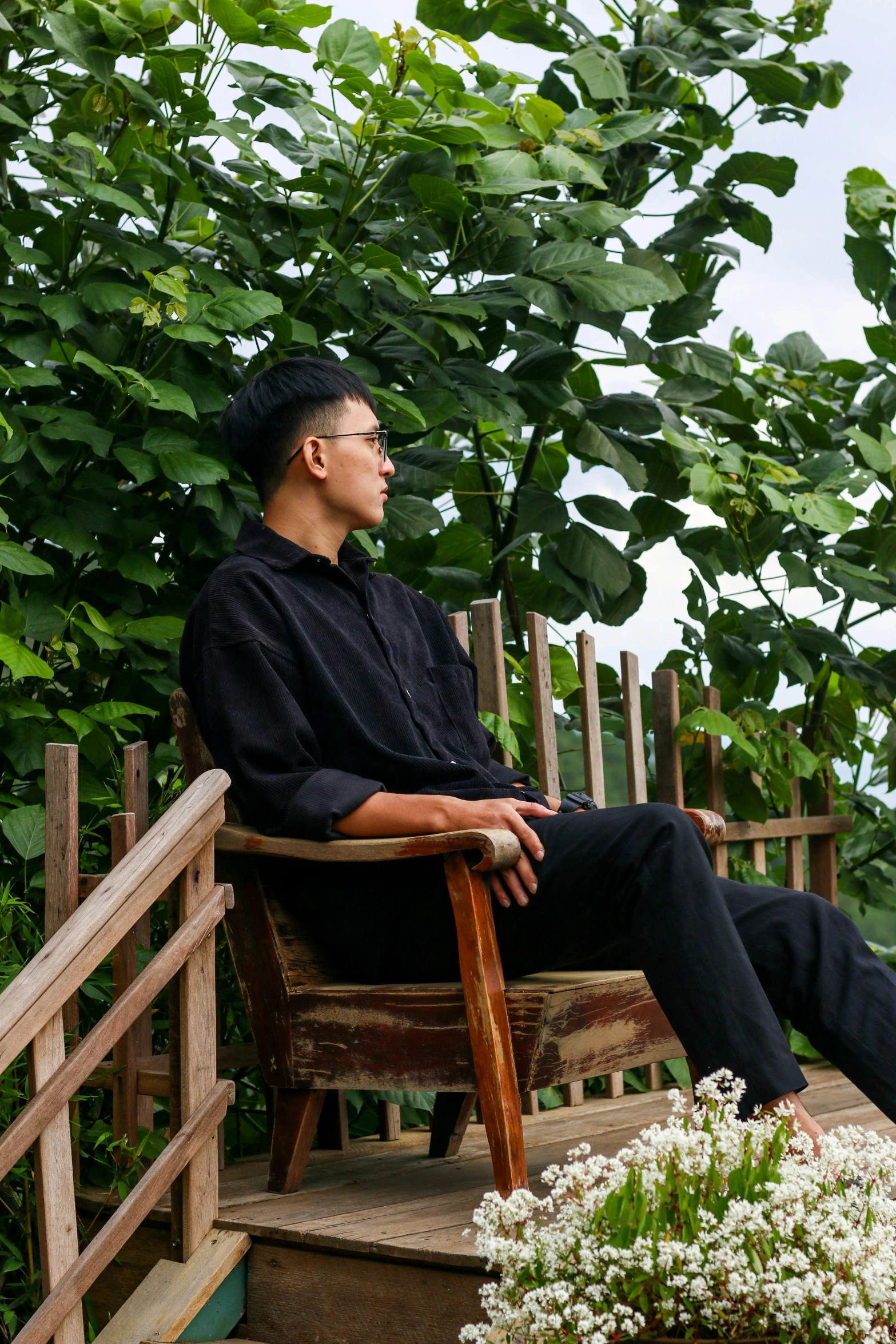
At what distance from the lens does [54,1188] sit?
1.97 metres

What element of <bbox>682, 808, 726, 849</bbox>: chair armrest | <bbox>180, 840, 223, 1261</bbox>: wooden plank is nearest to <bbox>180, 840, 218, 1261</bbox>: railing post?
<bbox>180, 840, 223, 1261</bbox>: wooden plank

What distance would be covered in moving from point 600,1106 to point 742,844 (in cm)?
92

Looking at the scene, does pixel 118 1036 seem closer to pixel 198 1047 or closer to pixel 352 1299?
pixel 198 1047

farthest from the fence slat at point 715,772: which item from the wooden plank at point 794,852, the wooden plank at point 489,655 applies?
the wooden plank at point 489,655

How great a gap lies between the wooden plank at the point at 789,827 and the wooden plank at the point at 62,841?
1.74 meters

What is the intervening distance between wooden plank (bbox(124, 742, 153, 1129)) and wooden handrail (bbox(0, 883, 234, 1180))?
0.39 m

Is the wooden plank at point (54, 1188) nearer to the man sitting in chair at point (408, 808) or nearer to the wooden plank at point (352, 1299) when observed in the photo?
the wooden plank at point (352, 1299)

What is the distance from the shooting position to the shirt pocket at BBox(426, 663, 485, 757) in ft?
8.29

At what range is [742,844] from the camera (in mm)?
3770

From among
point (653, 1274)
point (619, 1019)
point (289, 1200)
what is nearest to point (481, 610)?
point (619, 1019)

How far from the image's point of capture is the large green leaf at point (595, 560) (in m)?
3.33

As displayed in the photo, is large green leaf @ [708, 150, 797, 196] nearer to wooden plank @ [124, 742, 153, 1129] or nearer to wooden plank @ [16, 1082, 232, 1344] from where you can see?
wooden plank @ [124, 742, 153, 1129]

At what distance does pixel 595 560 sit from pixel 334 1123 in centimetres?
144

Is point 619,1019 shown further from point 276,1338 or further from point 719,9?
point 719,9
